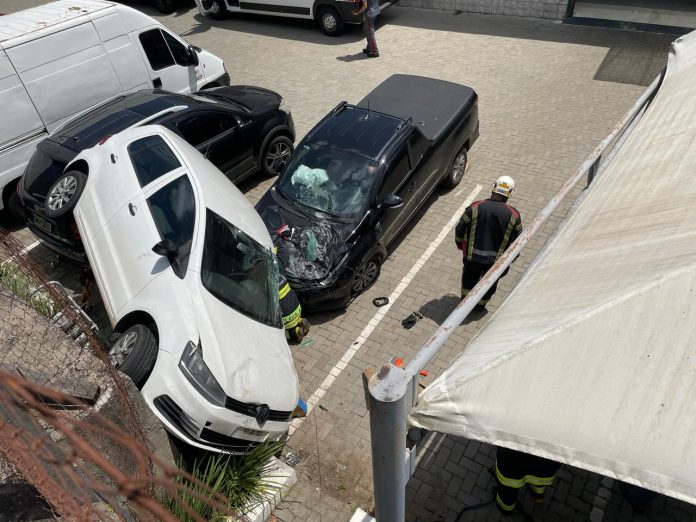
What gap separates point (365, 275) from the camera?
248 inches

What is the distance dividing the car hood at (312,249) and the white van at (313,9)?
346 inches

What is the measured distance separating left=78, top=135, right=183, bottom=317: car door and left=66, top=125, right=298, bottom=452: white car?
1 cm

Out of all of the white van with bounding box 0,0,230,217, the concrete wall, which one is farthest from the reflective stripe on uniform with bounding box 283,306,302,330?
the concrete wall

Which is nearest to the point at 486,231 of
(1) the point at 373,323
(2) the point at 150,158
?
(1) the point at 373,323

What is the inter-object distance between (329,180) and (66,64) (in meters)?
4.70

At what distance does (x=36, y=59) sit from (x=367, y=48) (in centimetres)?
728

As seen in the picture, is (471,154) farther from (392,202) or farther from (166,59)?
(166,59)

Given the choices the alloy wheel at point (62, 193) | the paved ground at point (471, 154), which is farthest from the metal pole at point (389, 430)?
the alloy wheel at point (62, 193)

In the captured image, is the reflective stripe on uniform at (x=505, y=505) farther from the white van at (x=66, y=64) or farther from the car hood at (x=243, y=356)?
the white van at (x=66, y=64)

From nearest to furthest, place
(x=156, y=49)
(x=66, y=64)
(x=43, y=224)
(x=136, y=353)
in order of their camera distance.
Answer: (x=136, y=353) → (x=43, y=224) → (x=66, y=64) → (x=156, y=49)

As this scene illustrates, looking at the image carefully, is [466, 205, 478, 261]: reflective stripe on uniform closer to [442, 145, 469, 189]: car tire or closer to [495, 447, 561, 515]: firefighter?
[495, 447, 561, 515]: firefighter

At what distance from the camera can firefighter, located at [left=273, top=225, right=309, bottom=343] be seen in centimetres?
→ 541

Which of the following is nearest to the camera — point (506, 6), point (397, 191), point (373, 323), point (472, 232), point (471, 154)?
point (472, 232)

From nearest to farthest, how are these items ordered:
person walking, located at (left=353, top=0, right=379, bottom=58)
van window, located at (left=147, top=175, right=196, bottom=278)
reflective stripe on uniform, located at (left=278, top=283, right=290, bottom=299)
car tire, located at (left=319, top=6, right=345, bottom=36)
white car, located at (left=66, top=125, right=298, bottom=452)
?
white car, located at (left=66, top=125, right=298, bottom=452), van window, located at (left=147, top=175, right=196, bottom=278), reflective stripe on uniform, located at (left=278, top=283, right=290, bottom=299), person walking, located at (left=353, top=0, right=379, bottom=58), car tire, located at (left=319, top=6, right=345, bottom=36)
